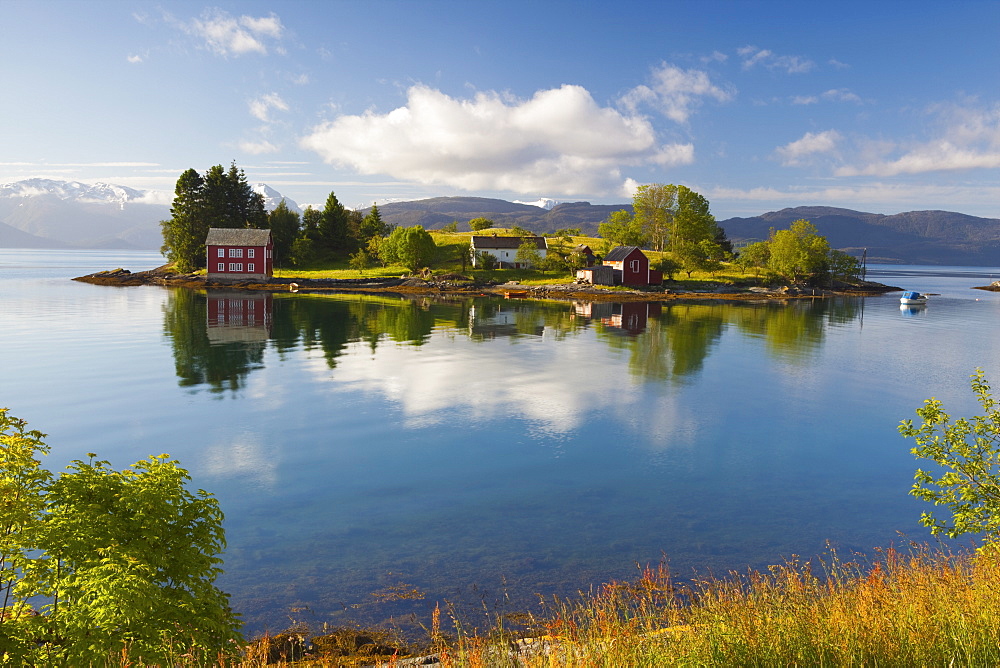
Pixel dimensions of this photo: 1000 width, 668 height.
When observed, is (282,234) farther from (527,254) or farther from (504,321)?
(504,321)

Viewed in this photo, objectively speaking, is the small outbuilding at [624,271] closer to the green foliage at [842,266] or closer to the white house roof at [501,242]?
the white house roof at [501,242]

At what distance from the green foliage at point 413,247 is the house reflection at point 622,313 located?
37921 millimetres

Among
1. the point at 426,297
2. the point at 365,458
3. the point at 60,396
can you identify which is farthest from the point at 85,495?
the point at 426,297

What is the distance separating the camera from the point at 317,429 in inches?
1011

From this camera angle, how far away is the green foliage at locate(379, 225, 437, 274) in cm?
11806

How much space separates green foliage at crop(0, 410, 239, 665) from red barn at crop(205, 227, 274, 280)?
110422mm

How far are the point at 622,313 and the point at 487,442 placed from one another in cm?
5806

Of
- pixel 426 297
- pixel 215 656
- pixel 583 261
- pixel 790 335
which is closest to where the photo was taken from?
pixel 215 656

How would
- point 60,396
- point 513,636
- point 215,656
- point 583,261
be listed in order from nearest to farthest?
point 215,656
point 513,636
point 60,396
point 583,261

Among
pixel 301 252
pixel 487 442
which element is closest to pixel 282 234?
pixel 301 252

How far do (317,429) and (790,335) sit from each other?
Result: 51.7 m

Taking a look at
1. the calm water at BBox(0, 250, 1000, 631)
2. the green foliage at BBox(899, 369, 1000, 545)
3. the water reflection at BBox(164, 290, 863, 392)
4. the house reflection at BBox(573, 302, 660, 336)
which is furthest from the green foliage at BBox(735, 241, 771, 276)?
the green foliage at BBox(899, 369, 1000, 545)

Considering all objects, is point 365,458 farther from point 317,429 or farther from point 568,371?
point 568,371

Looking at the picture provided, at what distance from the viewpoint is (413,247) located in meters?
118
